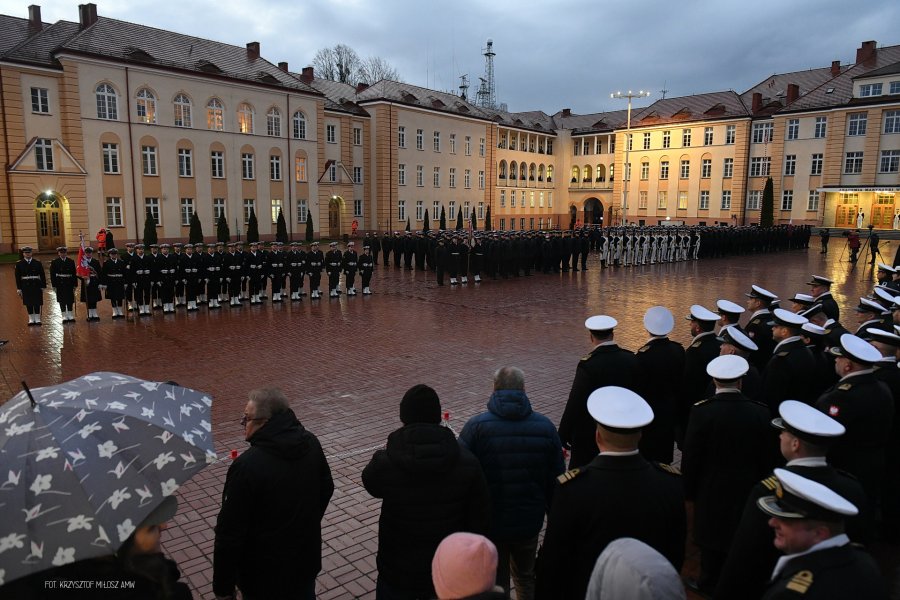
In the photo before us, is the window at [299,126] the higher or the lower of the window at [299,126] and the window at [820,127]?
the lower

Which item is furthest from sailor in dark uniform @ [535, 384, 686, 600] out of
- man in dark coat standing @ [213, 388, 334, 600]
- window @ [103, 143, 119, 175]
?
window @ [103, 143, 119, 175]

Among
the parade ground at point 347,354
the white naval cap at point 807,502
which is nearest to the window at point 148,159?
the parade ground at point 347,354

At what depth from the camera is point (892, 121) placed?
47062mm

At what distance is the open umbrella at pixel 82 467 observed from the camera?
8.18 feet

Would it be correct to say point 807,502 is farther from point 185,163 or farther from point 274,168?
point 274,168

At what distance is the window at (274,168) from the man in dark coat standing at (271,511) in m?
41.3

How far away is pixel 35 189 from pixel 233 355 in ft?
88.5

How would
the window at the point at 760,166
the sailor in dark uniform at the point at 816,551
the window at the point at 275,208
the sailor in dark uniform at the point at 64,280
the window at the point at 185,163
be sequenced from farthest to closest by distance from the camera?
the window at the point at 760,166
the window at the point at 275,208
the window at the point at 185,163
the sailor in dark uniform at the point at 64,280
the sailor in dark uniform at the point at 816,551

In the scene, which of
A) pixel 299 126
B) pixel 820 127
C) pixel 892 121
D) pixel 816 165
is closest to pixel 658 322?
pixel 299 126

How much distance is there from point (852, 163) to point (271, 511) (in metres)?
58.4

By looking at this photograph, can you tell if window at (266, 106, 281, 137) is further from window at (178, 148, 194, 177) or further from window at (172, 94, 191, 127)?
window at (178, 148, 194, 177)

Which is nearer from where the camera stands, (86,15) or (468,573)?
(468,573)

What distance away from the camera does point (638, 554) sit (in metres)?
2.00

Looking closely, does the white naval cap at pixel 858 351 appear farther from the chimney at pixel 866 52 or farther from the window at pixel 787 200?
the chimney at pixel 866 52
